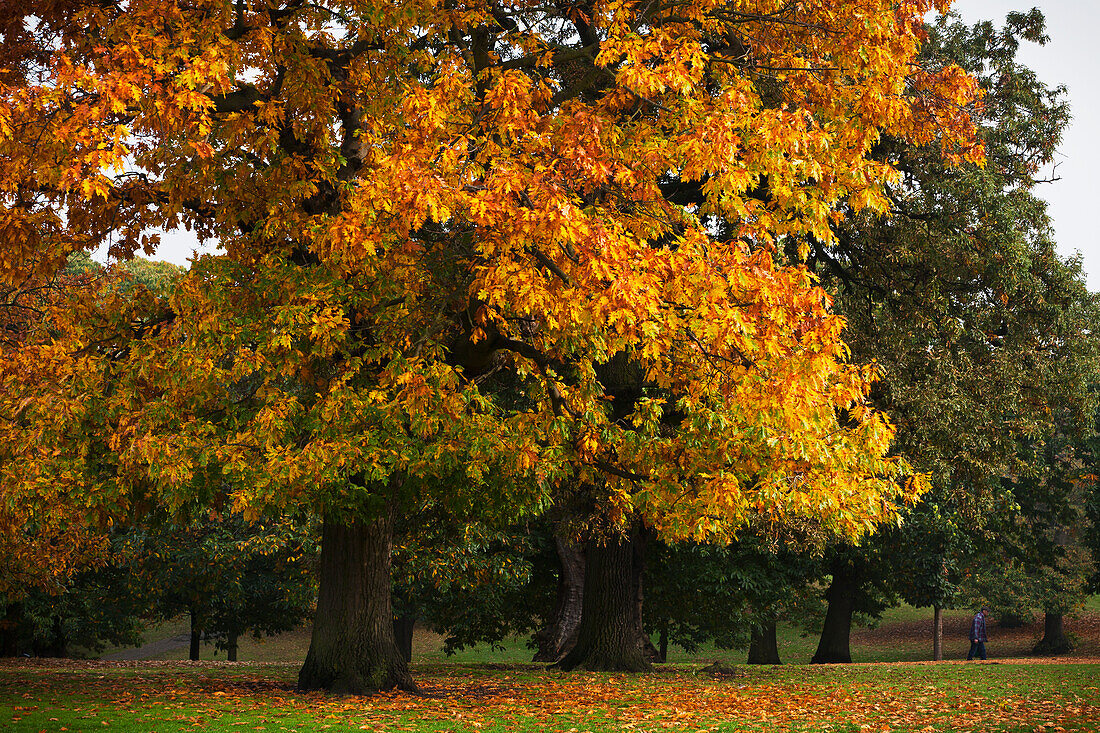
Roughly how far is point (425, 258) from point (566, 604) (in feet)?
42.8

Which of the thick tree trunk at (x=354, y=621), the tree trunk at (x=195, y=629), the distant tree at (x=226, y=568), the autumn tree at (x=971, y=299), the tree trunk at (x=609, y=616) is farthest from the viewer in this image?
the tree trunk at (x=195, y=629)

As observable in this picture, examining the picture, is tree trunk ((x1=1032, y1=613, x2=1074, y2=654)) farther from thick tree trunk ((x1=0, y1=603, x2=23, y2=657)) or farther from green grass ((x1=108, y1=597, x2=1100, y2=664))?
thick tree trunk ((x1=0, y1=603, x2=23, y2=657))

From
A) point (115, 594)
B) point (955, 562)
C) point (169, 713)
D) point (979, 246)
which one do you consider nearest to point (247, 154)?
point (169, 713)

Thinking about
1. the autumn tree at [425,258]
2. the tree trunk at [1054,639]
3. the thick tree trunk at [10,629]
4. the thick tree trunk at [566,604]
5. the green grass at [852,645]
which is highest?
the autumn tree at [425,258]

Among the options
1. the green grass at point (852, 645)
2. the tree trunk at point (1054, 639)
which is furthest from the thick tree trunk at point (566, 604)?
the tree trunk at point (1054, 639)

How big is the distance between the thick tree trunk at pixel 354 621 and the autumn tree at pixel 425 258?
49 mm

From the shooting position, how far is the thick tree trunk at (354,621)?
1291 cm

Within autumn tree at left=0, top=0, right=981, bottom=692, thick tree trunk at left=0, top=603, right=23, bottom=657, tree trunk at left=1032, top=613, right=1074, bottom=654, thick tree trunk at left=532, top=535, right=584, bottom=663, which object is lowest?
tree trunk at left=1032, top=613, right=1074, bottom=654

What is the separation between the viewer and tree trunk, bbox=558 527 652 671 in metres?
18.1

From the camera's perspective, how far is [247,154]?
40.2 feet

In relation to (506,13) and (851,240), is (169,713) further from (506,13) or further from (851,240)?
(851,240)

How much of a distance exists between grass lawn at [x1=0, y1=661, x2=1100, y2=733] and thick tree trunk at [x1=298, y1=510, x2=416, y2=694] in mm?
414

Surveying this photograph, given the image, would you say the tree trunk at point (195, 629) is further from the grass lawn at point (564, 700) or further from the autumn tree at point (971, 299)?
the autumn tree at point (971, 299)

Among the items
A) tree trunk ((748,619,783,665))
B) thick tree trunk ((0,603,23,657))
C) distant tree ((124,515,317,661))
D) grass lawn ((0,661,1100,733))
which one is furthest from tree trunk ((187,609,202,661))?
tree trunk ((748,619,783,665))
